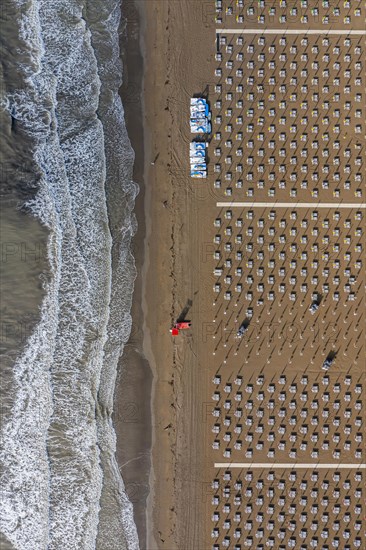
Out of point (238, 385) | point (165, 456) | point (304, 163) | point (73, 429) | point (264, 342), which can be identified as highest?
point (304, 163)

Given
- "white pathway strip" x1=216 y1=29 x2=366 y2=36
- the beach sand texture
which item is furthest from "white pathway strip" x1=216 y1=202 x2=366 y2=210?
"white pathway strip" x1=216 y1=29 x2=366 y2=36

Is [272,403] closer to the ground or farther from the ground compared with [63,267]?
closer to the ground

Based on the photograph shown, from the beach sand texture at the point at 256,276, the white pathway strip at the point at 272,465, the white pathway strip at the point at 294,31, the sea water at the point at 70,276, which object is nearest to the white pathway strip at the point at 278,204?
the beach sand texture at the point at 256,276

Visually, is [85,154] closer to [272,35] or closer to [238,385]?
[272,35]

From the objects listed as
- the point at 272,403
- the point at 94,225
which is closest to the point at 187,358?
the point at 272,403

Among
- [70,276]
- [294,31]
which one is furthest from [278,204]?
[70,276]

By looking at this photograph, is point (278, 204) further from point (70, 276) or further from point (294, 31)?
point (70, 276)
